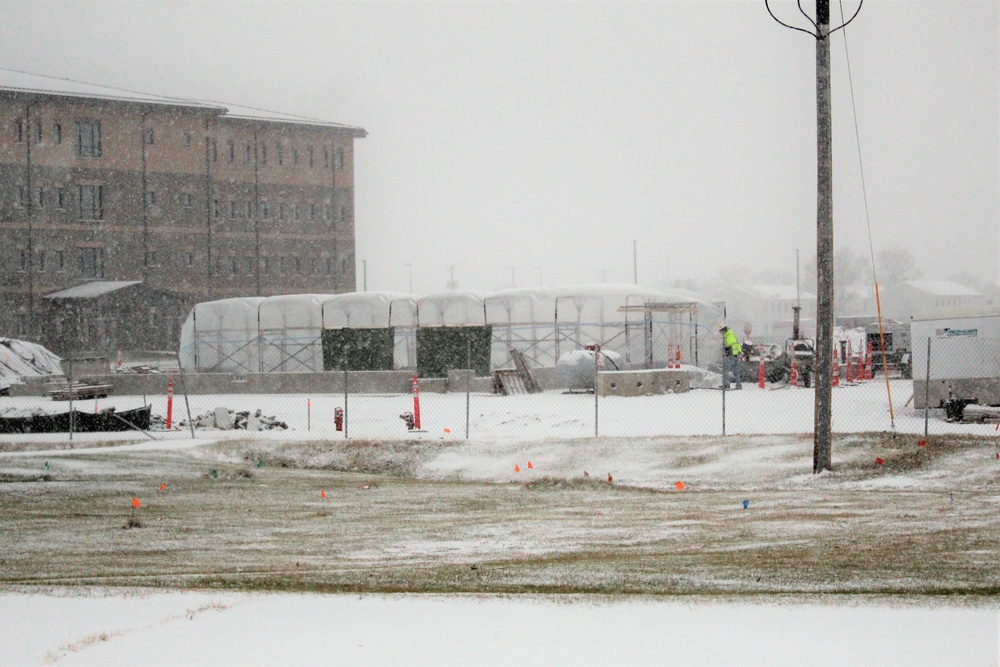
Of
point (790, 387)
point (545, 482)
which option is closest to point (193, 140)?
point (790, 387)

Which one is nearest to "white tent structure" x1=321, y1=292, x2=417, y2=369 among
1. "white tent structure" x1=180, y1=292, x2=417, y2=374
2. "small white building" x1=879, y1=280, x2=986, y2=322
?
"white tent structure" x1=180, y1=292, x2=417, y2=374

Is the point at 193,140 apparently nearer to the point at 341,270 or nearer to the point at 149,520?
the point at 341,270

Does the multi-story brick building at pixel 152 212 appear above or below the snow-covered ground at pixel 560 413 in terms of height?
above

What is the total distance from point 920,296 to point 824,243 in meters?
116

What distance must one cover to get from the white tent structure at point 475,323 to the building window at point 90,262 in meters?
15.1

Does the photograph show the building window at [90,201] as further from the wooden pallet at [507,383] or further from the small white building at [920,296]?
the small white building at [920,296]

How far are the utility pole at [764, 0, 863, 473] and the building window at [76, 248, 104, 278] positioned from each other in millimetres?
48655

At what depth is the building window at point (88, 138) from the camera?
54.3 m

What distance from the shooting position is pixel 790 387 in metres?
31.5

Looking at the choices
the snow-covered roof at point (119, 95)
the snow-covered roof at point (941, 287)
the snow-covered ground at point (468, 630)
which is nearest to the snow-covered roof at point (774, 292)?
the snow-covered roof at point (941, 287)

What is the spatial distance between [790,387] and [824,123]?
58.3 ft

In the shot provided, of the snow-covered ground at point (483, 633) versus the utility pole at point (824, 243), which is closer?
the snow-covered ground at point (483, 633)

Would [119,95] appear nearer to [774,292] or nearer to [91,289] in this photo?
[91,289]

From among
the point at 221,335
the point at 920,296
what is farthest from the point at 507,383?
the point at 920,296
